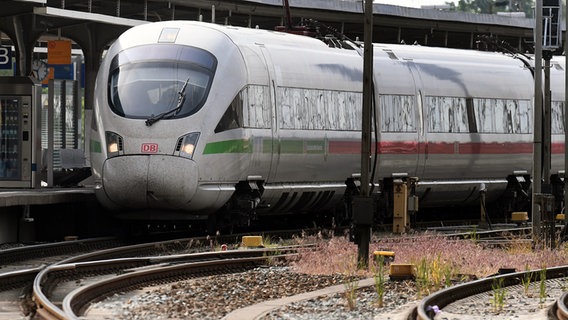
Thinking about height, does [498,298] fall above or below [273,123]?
below

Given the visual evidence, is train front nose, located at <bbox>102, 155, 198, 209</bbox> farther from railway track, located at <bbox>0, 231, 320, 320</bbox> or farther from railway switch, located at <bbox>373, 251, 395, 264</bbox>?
railway switch, located at <bbox>373, 251, 395, 264</bbox>

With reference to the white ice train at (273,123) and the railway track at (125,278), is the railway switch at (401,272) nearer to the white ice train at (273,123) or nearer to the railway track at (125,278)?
the railway track at (125,278)

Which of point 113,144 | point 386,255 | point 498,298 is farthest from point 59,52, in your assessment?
point 498,298

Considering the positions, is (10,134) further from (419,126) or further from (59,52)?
(419,126)

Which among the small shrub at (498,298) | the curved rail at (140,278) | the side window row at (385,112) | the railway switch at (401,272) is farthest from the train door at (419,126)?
the small shrub at (498,298)

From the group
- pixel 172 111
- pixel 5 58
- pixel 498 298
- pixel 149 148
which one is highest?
pixel 5 58

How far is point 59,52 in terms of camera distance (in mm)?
29266

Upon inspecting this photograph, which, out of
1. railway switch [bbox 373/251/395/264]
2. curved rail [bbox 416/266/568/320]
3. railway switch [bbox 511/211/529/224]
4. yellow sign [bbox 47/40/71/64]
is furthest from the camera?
yellow sign [bbox 47/40/71/64]

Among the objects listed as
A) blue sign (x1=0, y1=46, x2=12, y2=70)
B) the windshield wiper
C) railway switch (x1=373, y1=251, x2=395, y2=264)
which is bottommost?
railway switch (x1=373, y1=251, x2=395, y2=264)

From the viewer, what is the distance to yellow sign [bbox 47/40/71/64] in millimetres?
29031

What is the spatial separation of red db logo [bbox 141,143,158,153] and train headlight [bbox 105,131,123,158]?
42 centimetres

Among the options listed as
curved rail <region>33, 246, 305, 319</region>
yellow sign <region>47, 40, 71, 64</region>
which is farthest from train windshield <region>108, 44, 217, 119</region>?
yellow sign <region>47, 40, 71, 64</region>

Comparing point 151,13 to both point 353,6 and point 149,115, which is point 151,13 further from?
point 149,115

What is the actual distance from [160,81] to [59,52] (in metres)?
7.98
